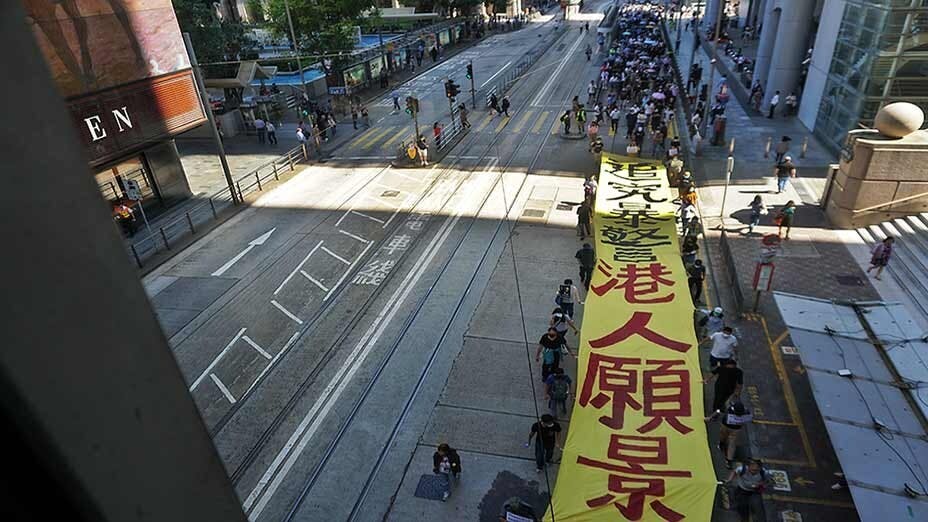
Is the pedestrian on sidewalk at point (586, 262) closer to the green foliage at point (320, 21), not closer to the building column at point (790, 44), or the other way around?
the building column at point (790, 44)

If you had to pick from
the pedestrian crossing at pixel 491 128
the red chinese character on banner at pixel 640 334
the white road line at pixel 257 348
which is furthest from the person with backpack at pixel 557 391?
the pedestrian crossing at pixel 491 128

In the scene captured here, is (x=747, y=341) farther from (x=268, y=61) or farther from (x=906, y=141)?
(x=268, y=61)

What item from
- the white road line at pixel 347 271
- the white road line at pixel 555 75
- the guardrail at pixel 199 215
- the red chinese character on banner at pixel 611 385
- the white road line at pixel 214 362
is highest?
the red chinese character on banner at pixel 611 385

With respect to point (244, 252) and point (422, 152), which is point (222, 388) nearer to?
point (244, 252)

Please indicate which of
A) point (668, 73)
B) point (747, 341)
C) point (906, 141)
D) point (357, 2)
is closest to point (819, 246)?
point (906, 141)

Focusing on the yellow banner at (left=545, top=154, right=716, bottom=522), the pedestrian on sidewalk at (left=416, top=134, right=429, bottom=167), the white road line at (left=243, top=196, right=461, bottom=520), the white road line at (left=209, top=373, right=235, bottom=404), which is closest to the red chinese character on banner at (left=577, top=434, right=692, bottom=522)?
the yellow banner at (left=545, top=154, right=716, bottom=522)

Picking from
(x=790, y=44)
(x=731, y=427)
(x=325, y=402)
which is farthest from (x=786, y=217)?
(x=790, y=44)
